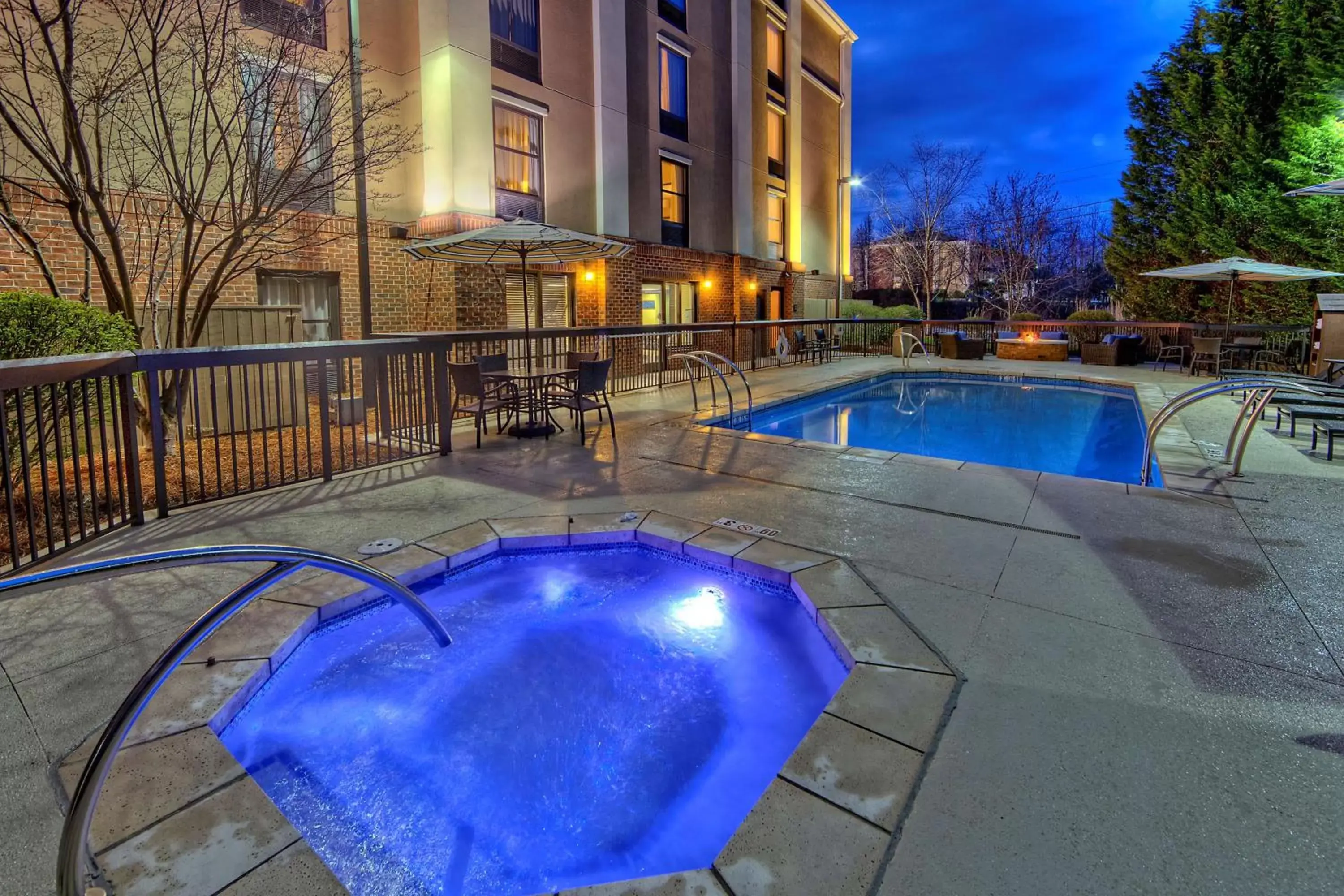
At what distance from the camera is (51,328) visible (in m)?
4.26

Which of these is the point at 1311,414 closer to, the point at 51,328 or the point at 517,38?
the point at 51,328

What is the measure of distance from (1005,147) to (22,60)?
128 metres

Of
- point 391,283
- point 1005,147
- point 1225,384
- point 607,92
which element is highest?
point 1005,147

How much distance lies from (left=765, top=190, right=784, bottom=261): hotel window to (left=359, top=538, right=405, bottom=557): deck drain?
54.3ft

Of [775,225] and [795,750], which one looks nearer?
[795,750]

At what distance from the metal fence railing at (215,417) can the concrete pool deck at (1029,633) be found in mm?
385

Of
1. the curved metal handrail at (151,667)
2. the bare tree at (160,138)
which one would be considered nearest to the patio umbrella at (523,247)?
the bare tree at (160,138)

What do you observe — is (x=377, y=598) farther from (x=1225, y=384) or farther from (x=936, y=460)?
(x=1225, y=384)

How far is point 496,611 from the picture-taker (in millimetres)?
3652

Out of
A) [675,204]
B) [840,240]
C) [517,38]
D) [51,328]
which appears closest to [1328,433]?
[51,328]

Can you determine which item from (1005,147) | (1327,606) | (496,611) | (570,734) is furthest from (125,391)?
(1005,147)

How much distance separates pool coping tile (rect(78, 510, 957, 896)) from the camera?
173cm

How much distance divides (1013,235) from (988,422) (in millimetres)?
20773

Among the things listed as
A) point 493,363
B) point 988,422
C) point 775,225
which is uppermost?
point 775,225
